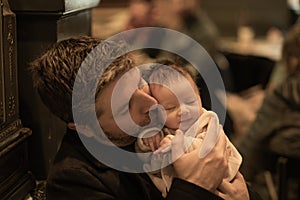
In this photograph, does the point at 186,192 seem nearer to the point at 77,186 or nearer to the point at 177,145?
the point at 177,145

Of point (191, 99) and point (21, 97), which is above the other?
point (191, 99)

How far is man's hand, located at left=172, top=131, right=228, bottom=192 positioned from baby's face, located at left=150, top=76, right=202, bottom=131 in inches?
2.7

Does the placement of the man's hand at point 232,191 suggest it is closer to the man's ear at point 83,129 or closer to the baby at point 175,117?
the baby at point 175,117

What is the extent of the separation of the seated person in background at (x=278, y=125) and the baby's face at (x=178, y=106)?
1.41 m

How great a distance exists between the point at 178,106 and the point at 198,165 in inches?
5.8

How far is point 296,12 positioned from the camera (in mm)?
4695

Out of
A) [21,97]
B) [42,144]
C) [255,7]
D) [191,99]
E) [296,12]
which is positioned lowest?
[255,7]

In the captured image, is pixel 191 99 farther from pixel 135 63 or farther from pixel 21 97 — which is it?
pixel 21 97

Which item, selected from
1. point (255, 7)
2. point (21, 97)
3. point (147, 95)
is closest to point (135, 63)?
point (147, 95)

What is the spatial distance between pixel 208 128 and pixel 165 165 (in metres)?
0.12

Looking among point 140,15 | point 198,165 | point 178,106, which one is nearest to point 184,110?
point 178,106

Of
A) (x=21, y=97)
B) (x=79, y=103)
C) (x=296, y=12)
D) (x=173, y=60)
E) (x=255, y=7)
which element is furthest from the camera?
(x=255, y=7)

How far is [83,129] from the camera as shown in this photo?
1.25 meters

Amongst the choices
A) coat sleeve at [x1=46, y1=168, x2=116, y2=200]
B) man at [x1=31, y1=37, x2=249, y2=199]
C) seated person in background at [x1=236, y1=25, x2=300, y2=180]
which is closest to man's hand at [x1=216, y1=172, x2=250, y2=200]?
man at [x1=31, y1=37, x2=249, y2=199]
